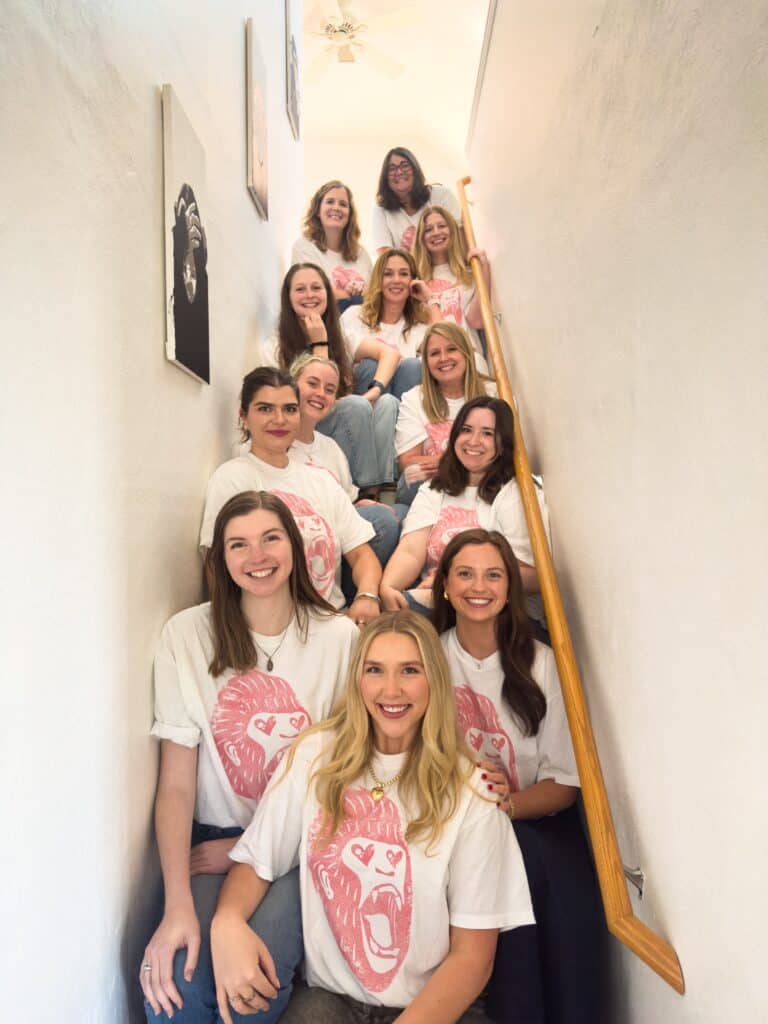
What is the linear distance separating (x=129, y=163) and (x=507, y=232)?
6.34ft

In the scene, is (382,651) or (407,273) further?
(407,273)

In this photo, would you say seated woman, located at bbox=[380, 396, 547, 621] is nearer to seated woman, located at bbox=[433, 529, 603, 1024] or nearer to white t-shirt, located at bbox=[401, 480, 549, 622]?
white t-shirt, located at bbox=[401, 480, 549, 622]

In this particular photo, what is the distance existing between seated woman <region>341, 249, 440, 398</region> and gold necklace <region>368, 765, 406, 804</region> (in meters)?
2.05

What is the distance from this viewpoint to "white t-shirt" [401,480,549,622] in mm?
2039

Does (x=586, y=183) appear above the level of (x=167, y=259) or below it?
above

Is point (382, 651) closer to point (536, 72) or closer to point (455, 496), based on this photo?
point (455, 496)

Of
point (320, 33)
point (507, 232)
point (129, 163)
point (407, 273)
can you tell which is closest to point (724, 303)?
point (129, 163)

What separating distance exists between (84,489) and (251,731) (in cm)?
66

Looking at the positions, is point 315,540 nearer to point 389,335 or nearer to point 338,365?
point 338,365

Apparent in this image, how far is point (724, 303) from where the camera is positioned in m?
0.90

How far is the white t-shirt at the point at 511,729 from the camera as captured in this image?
5.14 ft

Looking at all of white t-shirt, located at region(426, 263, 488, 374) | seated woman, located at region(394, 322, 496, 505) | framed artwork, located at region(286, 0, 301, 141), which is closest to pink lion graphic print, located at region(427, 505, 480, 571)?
seated woman, located at region(394, 322, 496, 505)

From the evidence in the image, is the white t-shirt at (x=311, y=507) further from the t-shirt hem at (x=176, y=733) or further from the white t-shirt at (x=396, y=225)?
the white t-shirt at (x=396, y=225)

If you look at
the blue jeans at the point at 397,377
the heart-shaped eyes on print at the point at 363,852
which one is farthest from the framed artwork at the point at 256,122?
the heart-shaped eyes on print at the point at 363,852
